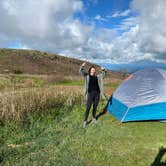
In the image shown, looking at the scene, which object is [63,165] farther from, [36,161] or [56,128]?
[56,128]

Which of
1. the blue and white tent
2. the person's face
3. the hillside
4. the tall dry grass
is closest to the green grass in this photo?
the blue and white tent

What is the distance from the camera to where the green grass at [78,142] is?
5406 mm

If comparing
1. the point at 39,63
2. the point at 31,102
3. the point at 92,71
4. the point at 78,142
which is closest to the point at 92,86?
the point at 92,71

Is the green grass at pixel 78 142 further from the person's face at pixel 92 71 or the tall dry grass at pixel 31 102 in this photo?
the person's face at pixel 92 71

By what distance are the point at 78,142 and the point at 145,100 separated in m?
3.24

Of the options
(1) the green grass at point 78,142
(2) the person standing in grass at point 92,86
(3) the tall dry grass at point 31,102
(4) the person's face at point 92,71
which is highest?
(4) the person's face at point 92,71

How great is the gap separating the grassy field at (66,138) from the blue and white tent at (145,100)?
1.00ft

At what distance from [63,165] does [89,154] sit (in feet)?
2.90

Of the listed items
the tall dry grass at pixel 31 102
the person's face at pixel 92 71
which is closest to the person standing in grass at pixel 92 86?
the person's face at pixel 92 71

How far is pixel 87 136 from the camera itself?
6957 millimetres

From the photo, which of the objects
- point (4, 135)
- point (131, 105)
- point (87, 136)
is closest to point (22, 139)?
point (4, 135)

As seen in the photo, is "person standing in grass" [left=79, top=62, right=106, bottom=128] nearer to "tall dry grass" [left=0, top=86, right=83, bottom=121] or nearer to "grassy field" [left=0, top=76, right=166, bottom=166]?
"grassy field" [left=0, top=76, right=166, bottom=166]

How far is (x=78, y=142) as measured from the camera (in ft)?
21.2

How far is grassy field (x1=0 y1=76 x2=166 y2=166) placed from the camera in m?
5.43
